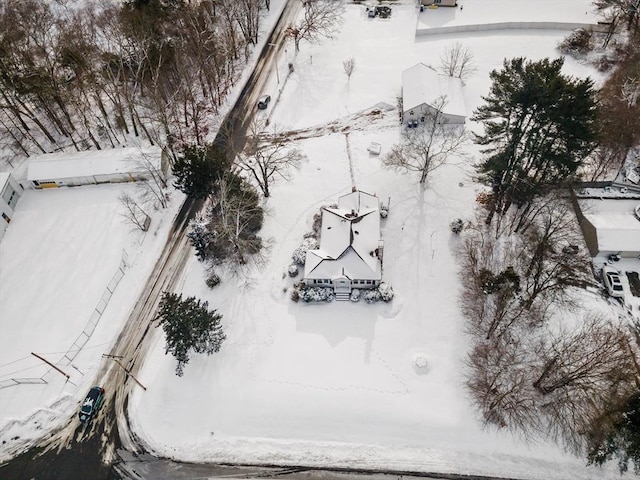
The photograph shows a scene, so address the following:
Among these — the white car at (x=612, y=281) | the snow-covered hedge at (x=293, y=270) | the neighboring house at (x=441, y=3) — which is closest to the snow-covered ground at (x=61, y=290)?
the snow-covered hedge at (x=293, y=270)

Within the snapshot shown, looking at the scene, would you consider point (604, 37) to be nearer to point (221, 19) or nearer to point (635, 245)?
point (635, 245)

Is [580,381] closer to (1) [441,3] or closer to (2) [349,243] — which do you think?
(2) [349,243]

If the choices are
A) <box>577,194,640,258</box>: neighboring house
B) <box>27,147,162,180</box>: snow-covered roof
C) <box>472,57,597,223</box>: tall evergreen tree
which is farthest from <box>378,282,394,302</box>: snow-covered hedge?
<box>27,147,162,180</box>: snow-covered roof

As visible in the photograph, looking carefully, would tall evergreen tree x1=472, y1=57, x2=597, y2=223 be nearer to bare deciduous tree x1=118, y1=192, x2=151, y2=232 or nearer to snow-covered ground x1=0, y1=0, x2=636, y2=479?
snow-covered ground x1=0, y1=0, x2=636, y2=479

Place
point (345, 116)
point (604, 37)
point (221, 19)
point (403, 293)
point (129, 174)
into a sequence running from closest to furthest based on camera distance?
1. point (403, 293)
2. point (129, 174)
3. point (345, 116)
4. point (604, 37)
5. point (221, 19)

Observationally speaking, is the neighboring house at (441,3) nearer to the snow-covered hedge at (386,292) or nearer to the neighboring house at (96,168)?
the neighboring house at (96,168)

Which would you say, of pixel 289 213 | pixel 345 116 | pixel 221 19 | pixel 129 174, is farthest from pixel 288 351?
pixel 221 19

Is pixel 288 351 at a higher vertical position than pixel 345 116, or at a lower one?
lower
